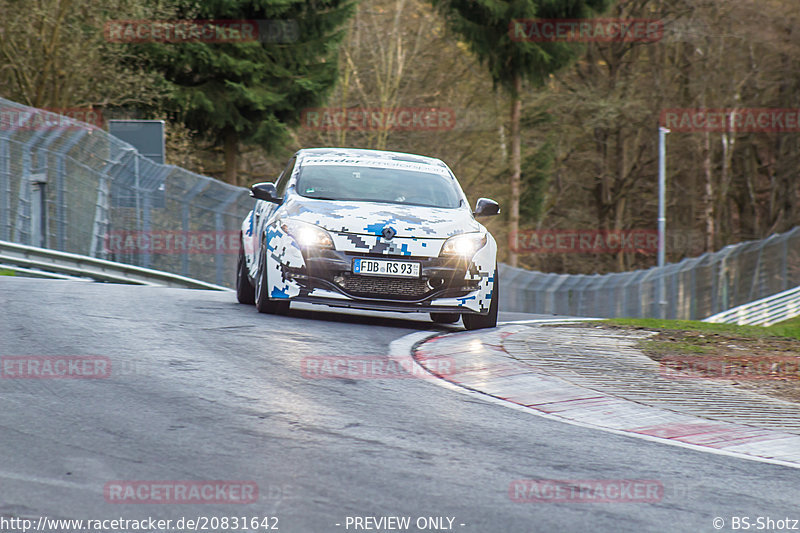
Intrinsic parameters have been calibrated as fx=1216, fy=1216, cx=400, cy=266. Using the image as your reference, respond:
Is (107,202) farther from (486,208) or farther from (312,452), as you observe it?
(312,452)

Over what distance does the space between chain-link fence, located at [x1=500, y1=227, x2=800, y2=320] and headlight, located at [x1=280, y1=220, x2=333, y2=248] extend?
63.3 ft

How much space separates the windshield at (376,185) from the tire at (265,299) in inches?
33.1

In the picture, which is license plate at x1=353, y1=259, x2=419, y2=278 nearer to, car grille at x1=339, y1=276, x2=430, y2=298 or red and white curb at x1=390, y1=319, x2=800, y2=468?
car grille at x1=339, y1=276, x2=430, y2=298

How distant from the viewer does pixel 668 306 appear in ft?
102

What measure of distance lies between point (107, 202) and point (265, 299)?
1073 centimetres

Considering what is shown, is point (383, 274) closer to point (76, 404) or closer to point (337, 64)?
point (76, 404)

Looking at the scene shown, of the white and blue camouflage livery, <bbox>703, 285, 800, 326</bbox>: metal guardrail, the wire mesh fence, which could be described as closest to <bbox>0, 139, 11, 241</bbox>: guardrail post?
the wire mesh fence

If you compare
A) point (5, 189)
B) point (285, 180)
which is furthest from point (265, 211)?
point (5, 189)

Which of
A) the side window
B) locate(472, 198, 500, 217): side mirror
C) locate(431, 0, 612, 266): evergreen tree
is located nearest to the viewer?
locate(472, 198, 500, 217): side mirror

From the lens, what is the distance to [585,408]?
796cm

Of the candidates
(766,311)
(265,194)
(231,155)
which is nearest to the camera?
(265,194)

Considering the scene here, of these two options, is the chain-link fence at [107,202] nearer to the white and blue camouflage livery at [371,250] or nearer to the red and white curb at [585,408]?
the white and blue camouflage livery at [371,250]

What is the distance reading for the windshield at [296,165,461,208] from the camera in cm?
1191

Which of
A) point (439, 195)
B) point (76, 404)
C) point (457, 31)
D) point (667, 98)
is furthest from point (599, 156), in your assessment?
point (76, 404)
